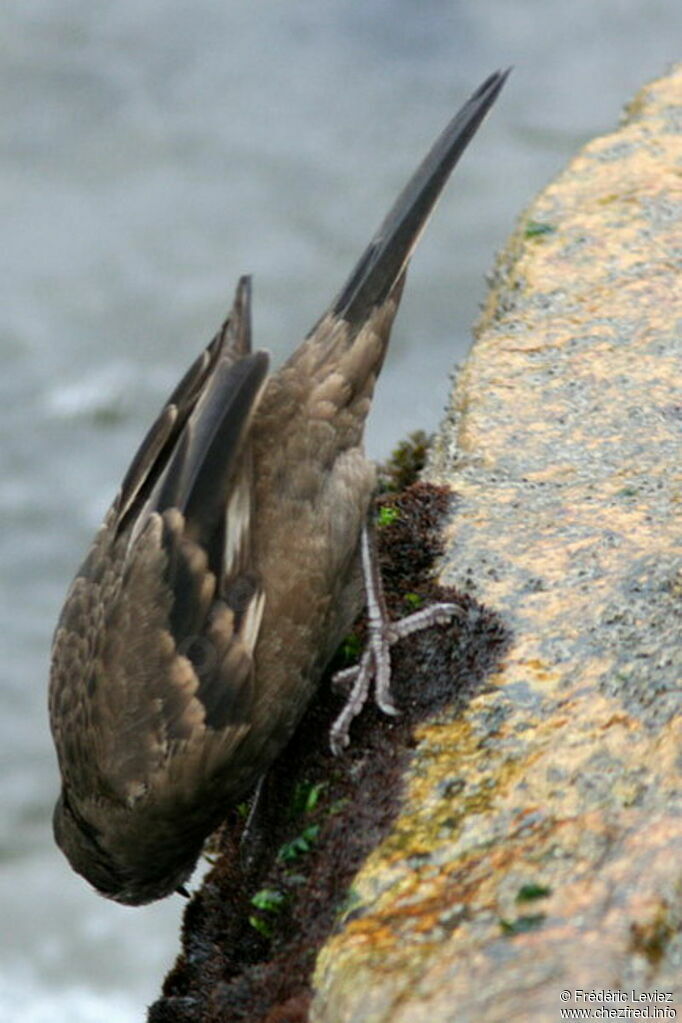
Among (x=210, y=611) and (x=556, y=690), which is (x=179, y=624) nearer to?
(x=210, y=611)

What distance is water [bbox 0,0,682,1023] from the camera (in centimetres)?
919

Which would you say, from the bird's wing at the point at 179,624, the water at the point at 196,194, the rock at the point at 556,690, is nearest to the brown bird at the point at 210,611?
the bird's wing at the point at 179,624

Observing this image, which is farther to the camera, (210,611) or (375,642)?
(375,642)

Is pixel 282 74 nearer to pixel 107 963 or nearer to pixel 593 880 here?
pixel 107 963

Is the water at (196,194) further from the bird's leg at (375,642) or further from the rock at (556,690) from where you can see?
the bird's leg at (375,642)

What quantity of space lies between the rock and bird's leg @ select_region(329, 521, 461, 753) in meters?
0.17

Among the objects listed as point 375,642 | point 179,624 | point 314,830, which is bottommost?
point 314,830

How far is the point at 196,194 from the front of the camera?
11.0m

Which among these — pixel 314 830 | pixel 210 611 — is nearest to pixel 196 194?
pixel 210 611

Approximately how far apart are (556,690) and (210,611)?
1079mm

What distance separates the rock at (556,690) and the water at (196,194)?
2842 millimetres

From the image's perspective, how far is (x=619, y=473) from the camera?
5.00 meters

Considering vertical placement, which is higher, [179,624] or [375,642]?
[179,624]

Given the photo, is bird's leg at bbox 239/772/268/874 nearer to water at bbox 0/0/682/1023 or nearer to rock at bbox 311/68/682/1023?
rock at bbox 311/68/682/1023
